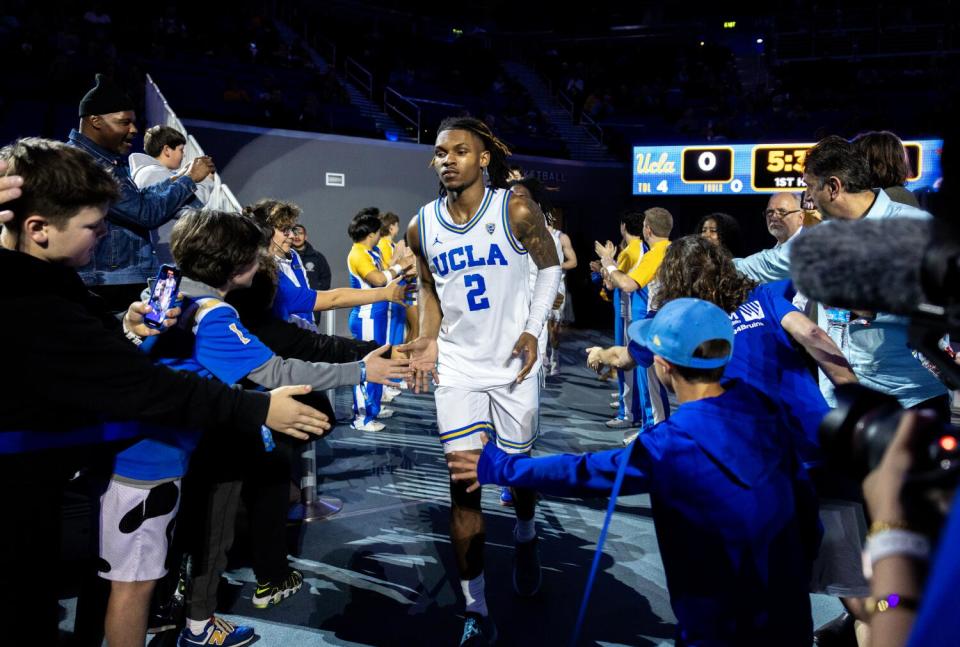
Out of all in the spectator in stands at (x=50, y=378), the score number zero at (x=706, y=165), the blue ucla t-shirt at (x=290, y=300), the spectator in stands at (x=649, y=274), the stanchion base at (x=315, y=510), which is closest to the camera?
the spectator in stands at (x=50, y=378)

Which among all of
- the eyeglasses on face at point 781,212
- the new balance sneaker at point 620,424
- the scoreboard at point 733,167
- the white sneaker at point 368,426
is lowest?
the white sneaker at point 368,426

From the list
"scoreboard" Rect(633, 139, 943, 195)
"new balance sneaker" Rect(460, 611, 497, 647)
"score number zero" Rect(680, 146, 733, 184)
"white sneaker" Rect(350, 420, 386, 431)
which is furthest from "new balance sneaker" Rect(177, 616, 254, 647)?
"score number zero" Rect(680, 146, 733, 184)

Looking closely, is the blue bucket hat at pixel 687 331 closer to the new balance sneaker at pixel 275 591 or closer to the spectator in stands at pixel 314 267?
the new balance sneaker at pixel 275 591

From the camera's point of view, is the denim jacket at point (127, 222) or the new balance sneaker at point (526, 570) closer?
the new balance sneaker at point (526, 570)

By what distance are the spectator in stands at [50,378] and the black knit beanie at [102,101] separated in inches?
77.0

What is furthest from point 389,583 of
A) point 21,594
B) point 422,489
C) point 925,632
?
point 925,632

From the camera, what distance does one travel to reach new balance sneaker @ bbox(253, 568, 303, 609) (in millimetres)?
3445

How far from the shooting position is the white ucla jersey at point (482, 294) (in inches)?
135

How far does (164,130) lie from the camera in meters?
5.25

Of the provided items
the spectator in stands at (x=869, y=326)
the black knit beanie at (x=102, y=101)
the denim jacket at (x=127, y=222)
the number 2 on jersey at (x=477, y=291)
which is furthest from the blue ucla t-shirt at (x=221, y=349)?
the spectator in stands at (x=869, y=326)

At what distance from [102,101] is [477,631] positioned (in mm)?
3102

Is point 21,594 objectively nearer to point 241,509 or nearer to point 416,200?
point 241,509

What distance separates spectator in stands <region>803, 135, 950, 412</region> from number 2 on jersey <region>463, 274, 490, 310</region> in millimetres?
1436

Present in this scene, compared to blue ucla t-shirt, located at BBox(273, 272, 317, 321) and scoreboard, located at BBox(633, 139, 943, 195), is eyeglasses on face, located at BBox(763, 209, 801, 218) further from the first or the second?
scoreboard, located at BBox(633, 139, 943, 195)
